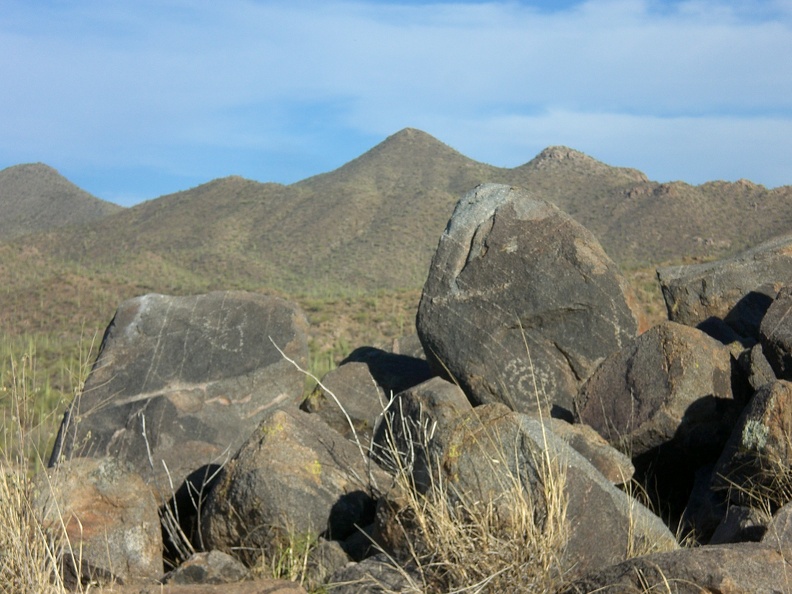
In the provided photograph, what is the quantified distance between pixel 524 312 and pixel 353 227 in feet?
144

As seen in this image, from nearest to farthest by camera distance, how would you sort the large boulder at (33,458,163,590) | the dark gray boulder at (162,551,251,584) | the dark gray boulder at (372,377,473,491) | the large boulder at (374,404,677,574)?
the large boulder at (374,404,677,574) < the dark gray boulder at (162,551,251,584) < the large boulder at (33,458,163,590) < the dark gray boulder at (372,377,473,491)

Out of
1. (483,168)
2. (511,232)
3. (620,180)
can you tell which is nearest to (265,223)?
(483,168)

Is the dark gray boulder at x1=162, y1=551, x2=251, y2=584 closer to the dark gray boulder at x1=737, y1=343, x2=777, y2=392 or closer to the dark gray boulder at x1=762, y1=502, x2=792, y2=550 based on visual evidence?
the dark gray boulder at x1=762, y1=502, x2=792, y2=550

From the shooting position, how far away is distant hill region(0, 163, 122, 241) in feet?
224

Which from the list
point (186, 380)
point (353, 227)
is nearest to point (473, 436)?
point (186, 380)

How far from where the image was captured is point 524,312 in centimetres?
689

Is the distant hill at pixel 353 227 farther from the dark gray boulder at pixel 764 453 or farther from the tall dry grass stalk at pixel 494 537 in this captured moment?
the tall dry grass stalk at pixel 494 537

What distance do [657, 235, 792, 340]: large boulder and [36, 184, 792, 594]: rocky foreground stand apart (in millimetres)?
19

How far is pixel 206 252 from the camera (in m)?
45.8

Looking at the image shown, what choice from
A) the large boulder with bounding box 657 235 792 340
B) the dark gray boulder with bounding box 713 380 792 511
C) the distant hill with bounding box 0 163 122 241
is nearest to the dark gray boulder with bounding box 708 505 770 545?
the dark gray boulder with bounding box 713 380 792 511

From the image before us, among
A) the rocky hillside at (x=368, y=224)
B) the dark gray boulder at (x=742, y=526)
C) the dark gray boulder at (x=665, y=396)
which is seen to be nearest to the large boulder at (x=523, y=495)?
the dark gray boulder at (x=742, y=526)

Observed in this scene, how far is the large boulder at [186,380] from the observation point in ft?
21.9

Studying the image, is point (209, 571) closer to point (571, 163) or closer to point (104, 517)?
point (104, 517)

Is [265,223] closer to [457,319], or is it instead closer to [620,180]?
[620,180]
